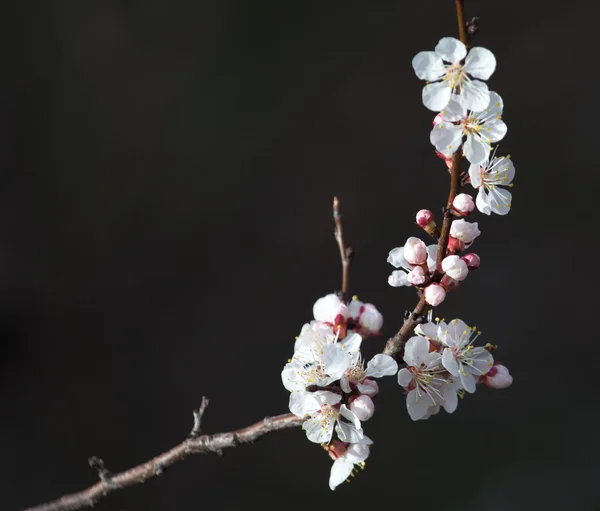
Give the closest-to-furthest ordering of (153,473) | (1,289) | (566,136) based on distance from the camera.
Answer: (153,473) < (1,289) < (566,136)

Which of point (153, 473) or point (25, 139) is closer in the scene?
point (153, 473)

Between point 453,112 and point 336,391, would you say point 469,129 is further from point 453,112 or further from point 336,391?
point 336,391

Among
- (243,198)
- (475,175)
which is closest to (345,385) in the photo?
(475,175)

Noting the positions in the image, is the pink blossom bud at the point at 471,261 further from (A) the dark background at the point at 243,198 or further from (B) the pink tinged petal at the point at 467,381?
(A) the dark background at the point at 243,198

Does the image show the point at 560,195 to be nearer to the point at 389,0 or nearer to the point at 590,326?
the point at 590,326

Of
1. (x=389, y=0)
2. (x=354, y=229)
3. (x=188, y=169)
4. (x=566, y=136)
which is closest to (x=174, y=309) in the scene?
(x=188, y=169)
